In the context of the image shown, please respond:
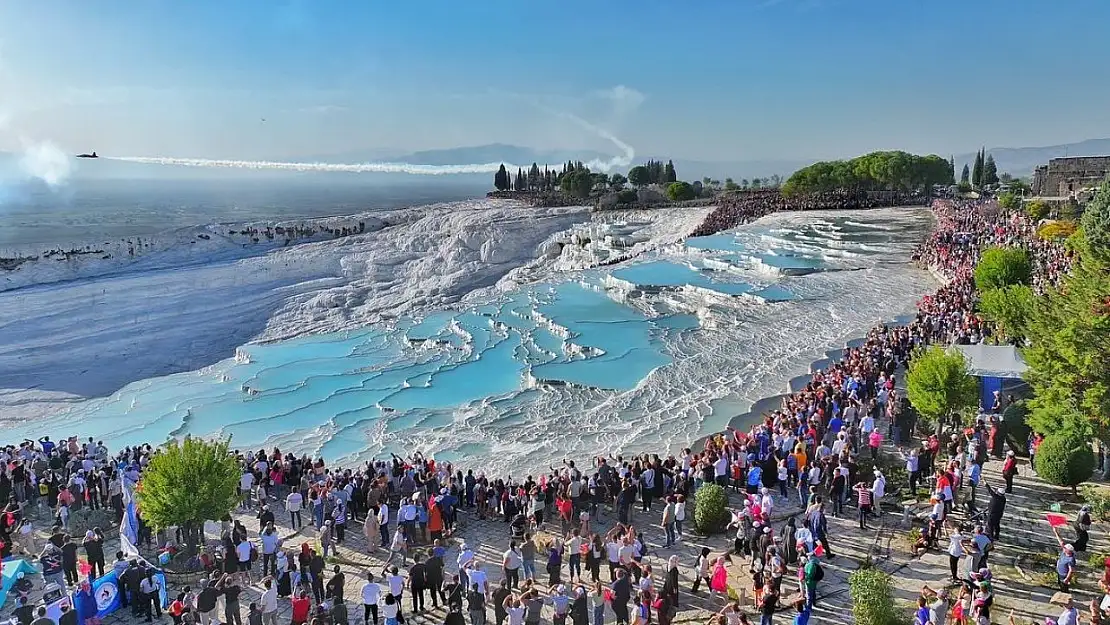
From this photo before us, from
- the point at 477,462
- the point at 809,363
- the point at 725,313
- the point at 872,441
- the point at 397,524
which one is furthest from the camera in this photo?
the point at 725,313

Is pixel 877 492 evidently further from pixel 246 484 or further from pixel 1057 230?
pixel 1057 230

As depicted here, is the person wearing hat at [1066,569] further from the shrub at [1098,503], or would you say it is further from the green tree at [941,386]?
the green tree at [941,386]

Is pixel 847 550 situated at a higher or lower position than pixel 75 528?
→ higher

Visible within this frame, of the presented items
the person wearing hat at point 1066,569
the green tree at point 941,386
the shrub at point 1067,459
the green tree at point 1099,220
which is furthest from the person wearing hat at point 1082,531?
the green tree at point 1099,220

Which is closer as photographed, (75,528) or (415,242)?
(75,528)

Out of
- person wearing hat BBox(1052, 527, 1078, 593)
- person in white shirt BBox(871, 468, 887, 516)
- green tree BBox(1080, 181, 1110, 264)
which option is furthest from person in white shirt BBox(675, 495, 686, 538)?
green tree BBox(1080, 181, 1110, 264)

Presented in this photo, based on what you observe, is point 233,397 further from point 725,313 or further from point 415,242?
point 415,242

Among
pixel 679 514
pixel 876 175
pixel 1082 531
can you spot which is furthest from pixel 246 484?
pixel 876 175

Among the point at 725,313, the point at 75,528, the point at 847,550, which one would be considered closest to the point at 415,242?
the point at 725,313
